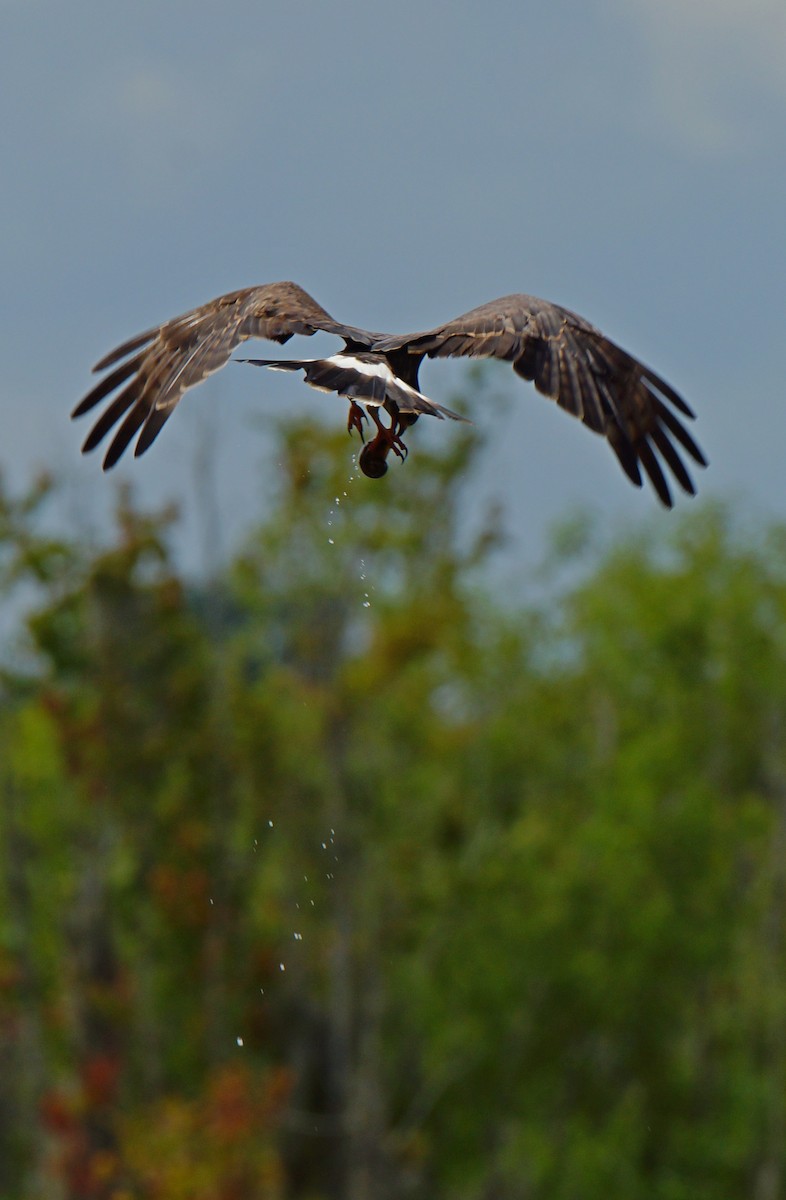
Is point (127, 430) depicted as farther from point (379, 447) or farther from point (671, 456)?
point (671, 456)

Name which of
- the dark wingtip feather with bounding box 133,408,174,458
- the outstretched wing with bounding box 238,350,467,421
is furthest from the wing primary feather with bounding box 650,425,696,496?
the dark wingtip feather with bounding box 133,408,174,458

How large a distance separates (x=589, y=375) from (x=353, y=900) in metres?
27.5

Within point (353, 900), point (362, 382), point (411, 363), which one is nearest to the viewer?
point (362, 382)

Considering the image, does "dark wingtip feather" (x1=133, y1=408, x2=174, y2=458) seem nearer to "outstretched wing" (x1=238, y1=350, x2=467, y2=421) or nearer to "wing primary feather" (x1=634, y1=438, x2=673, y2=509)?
"outstretched wing" (x1=238, y1=350, x2=467, y2=421)

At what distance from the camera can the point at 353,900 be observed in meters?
38.2

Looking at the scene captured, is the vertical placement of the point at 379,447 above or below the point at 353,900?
below

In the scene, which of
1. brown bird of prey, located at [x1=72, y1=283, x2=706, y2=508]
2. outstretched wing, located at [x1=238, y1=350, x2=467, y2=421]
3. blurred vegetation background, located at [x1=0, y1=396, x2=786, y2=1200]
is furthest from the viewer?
blurred vegetation background, located at [x1=0, y1=396, x2=786, y2=1200]

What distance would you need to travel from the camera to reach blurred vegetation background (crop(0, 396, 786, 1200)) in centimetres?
3572

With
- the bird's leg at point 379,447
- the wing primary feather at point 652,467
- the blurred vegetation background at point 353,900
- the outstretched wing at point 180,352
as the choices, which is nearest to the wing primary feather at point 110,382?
the outstretched wing at point 180,352

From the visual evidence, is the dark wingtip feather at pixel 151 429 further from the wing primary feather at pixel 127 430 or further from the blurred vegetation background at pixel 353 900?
the blurred vegetation background at pixel 353 900

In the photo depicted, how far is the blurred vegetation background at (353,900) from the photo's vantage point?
1406 inches

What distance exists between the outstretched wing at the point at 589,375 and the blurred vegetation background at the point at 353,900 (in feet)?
73.1

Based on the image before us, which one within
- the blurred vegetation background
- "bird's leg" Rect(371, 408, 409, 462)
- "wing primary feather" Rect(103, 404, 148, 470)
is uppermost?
the blurred vegetation background

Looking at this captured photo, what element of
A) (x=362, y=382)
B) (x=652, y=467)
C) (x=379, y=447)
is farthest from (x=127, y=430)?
(x=652, y=467)
